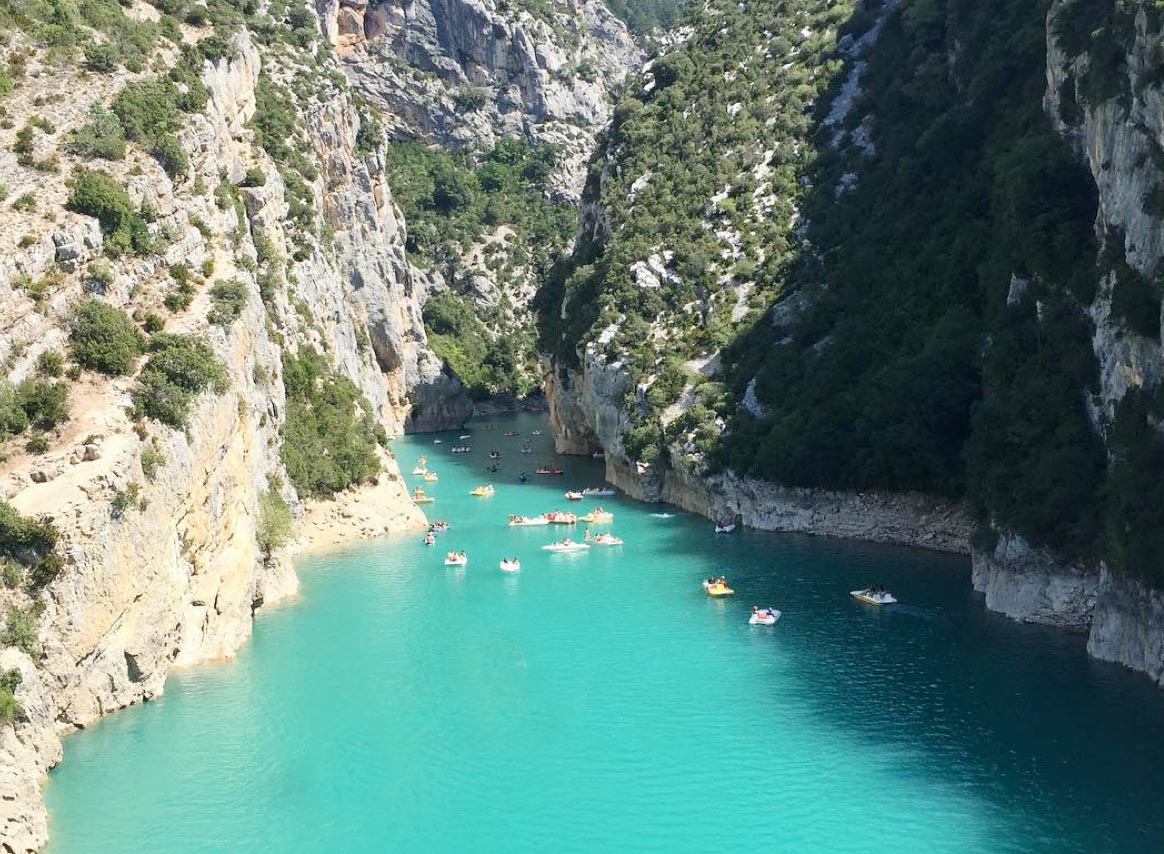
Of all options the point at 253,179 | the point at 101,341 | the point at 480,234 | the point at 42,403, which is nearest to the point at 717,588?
the point at 101,341

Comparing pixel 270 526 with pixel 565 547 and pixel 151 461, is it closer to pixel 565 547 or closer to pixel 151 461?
pixel 151 461

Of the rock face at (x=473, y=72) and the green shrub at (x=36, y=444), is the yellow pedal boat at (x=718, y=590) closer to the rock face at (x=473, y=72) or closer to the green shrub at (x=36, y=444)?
the green shrub at (x=36, y=444)

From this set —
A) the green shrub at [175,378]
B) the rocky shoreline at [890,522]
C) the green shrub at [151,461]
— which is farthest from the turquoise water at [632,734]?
the green shrub at [175,378]

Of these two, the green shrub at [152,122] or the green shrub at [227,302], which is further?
the green shrub at [152,122]

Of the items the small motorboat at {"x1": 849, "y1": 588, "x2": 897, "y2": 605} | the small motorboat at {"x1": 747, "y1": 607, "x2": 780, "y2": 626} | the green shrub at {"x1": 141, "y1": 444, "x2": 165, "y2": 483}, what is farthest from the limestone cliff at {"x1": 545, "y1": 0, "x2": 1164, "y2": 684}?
the green shrub at {"x1": 141, "y1": 444, "x2": 165, "y2": 483}

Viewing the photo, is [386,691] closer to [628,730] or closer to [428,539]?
[628,730]
